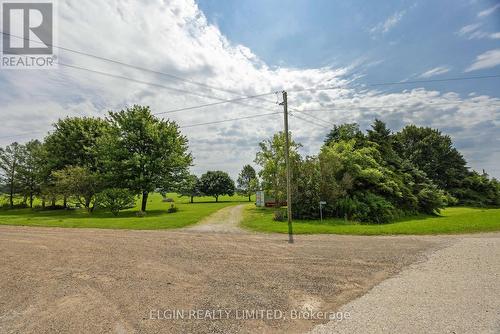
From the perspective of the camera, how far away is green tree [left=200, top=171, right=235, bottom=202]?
256ft

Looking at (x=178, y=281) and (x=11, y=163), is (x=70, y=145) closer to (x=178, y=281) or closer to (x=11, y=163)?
(x=11, y=163)

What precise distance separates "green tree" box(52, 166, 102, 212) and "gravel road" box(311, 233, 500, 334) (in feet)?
114

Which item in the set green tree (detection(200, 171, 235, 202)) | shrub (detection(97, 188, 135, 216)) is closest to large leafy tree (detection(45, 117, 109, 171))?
shrub (detection(97, 188, 135, 216))

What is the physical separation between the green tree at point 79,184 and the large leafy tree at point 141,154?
7.60 feet

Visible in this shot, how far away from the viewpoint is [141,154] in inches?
1298

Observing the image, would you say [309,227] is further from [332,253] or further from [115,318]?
[115,318]

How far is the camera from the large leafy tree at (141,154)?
32.5 m

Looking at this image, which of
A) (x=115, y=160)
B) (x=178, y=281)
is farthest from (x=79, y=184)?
(x=178, y=281)

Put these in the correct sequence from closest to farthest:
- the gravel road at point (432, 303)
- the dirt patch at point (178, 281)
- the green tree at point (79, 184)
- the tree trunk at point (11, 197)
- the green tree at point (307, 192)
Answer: the gravel road at point (432, 303)
the dirt patch at point (178, 281)
the green tree at point (307, 192)
the green tree at point (79, 184)
the tree trunk at point (11, 197)

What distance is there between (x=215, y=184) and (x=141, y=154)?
45.8m

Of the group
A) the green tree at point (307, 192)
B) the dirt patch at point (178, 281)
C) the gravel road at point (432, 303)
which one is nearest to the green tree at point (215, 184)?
the green tree at point (307, 192)

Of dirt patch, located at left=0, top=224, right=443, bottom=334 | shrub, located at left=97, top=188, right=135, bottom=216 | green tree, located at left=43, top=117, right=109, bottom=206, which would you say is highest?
green tree, located at left=43, top=117, right=109, bottom=206

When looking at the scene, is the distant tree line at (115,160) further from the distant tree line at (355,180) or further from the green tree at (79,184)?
the distant tree line at (355,180)

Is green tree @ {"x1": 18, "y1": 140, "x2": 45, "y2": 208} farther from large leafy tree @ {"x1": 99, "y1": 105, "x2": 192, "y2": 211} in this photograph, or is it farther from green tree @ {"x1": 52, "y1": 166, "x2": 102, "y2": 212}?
large leafy tree @ {"x1": 99, "y1": 105, "x2": 192, "y2": 211}
